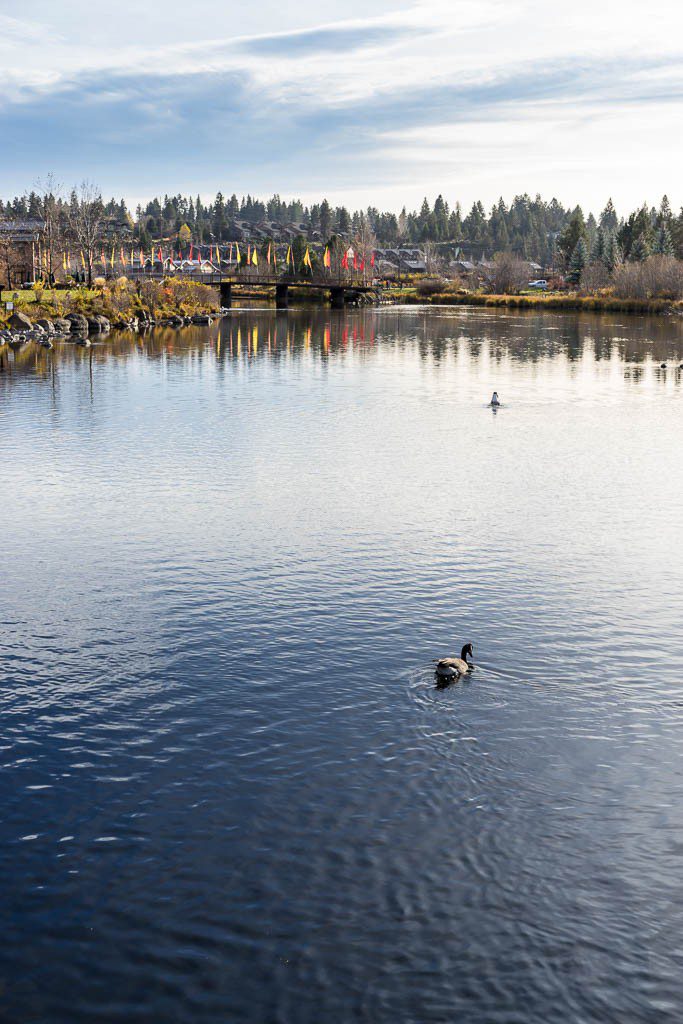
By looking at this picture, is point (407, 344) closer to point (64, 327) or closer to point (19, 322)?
point (64, 327)

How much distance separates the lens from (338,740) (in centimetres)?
2166

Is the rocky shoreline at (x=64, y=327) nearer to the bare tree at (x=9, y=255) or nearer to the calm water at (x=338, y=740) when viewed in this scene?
the bare tree at (x=9, y=255)

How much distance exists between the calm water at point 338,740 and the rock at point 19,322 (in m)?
80.4

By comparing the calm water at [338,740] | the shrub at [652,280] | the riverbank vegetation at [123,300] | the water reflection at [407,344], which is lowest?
the calm water at [338,740]

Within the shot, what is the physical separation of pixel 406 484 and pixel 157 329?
110 m

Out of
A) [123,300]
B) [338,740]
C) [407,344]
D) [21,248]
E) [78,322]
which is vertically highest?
[21,248]

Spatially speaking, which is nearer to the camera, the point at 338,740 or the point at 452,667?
the point at 338,740

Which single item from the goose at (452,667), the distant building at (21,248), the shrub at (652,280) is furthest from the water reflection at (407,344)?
the goose at (452,667)

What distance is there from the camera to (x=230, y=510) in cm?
3950

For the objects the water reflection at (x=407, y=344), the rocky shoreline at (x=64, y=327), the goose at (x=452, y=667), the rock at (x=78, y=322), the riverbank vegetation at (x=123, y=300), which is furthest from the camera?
the riverbank vegetation at (x=123, y=300)

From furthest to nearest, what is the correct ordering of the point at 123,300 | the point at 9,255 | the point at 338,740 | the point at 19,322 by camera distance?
the point at 9,255, the point at 123,300, the point at 19,322, the point at 338,740

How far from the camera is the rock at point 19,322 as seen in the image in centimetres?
12211

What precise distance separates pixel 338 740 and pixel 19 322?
374 ft

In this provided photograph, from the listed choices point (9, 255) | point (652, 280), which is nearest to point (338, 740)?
point (9, 255)
